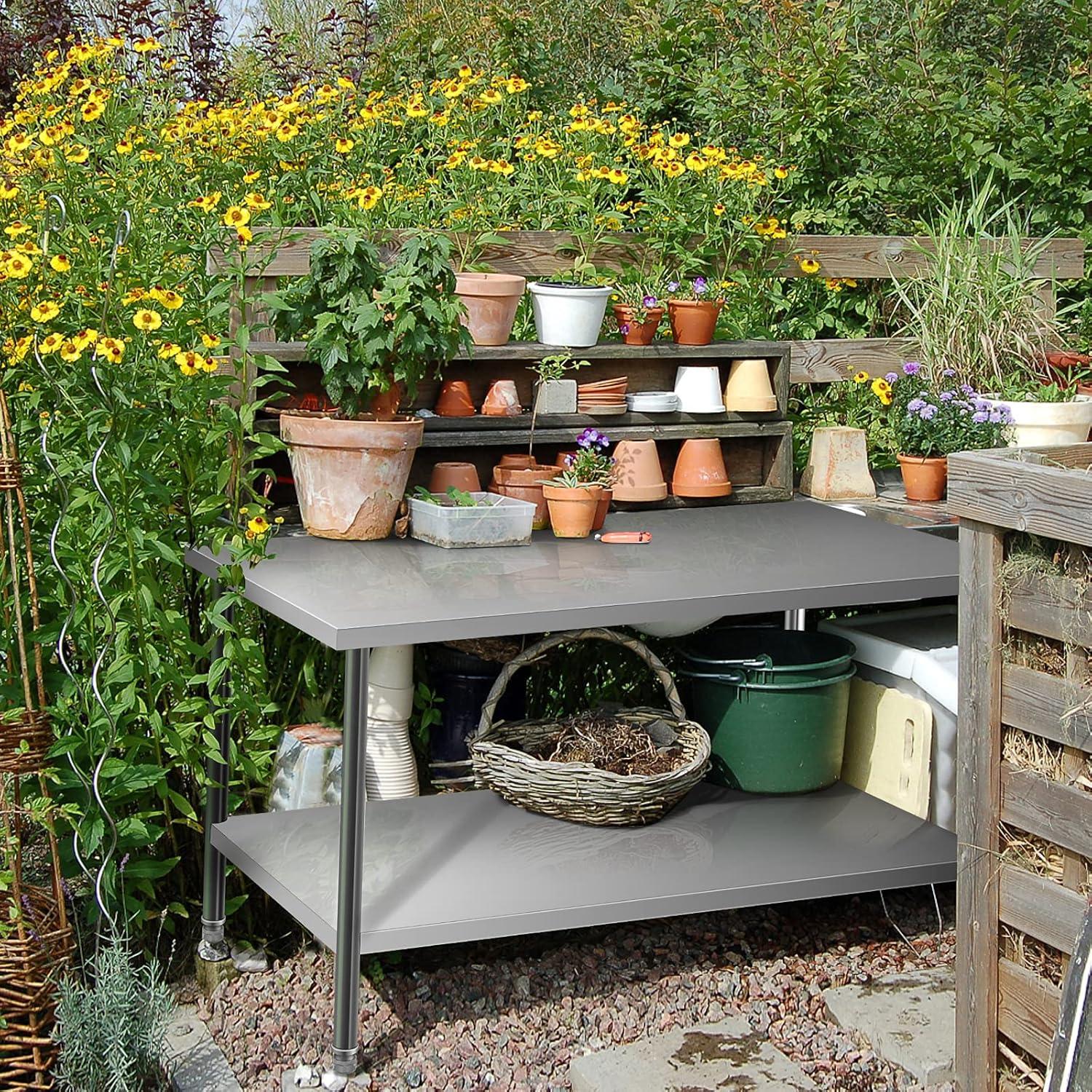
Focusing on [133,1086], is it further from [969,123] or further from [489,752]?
[969,123]

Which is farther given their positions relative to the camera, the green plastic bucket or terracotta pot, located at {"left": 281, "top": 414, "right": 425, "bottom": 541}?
the green plastic bucket

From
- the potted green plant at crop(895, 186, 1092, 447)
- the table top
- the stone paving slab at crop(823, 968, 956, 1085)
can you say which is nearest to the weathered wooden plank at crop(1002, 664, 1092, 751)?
the table top

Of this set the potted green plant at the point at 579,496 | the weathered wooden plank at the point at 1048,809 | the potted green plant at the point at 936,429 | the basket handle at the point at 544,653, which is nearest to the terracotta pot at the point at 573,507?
the potted green plant at the point at 579,496

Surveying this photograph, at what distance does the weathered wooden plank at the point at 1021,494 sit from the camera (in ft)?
→ 6.84

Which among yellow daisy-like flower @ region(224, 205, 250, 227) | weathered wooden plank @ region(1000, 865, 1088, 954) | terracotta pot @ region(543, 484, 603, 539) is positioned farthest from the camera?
terracotta pot @ region(543, 484, 603, 539)

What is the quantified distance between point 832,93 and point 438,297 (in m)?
2.55

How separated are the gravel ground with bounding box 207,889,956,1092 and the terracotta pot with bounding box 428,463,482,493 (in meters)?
0.97

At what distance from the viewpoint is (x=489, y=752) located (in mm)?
2969

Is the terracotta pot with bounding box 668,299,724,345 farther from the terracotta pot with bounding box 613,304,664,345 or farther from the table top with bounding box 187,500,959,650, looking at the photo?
the table top with bounding box 187,500,959,650

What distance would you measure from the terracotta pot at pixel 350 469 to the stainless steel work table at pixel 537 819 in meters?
0.06

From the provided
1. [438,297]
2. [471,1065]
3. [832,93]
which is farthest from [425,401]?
[832,93]

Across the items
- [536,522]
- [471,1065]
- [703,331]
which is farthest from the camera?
[703,331]

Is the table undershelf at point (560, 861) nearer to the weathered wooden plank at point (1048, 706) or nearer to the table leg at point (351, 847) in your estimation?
the table leg at point (351, 847)

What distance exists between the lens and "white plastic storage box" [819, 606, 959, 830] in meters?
3.09
